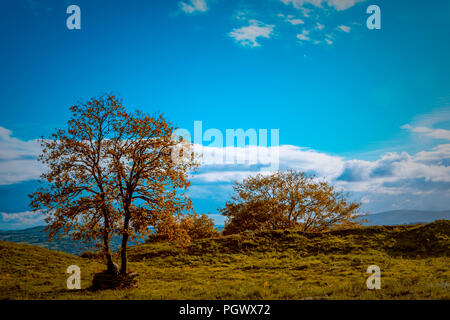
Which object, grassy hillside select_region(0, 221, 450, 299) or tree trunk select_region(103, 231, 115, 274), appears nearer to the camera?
grassy hillside select_region(0, 221, 450, 299)

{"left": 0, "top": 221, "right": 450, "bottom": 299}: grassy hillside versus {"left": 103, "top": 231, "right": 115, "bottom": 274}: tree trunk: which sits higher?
{"left": 103, "top": 231, "right": 115, "bottom": 274}: tree trunk

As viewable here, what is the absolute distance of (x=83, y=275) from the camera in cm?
2645

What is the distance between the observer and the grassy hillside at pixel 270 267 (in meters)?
16.8

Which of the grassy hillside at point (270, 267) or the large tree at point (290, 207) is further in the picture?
the large tree at point (290, 207)

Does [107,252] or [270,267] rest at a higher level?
[107,252]

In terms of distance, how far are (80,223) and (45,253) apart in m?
16.0

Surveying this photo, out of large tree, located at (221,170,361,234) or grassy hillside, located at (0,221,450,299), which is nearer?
grassy hillside, located at (0,221,450,299)

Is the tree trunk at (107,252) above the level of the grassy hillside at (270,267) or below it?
above

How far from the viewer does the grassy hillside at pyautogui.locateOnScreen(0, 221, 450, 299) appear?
16844 millimetres

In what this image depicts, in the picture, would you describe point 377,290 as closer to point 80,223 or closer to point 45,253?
point 80,223

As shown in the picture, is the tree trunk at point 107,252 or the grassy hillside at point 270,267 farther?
the tree trunk at point 107,252

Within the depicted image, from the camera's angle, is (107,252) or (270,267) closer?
(107,252)

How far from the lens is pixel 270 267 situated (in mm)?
27703
